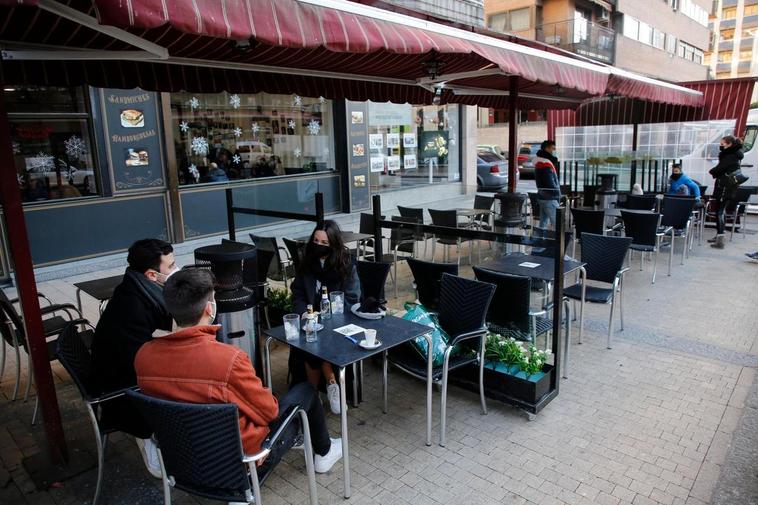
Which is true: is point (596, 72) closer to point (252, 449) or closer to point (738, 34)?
point (252, 449)

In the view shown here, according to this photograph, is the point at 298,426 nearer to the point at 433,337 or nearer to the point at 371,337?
the point at 371,337

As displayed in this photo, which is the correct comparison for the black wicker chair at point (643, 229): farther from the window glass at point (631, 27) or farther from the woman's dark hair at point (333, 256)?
the window glass at point (631, 27)

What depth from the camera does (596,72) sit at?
6441 mm

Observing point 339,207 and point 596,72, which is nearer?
point 596,72

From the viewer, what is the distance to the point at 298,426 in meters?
A: 2.75

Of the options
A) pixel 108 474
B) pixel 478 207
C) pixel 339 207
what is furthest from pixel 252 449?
pixel 339 207

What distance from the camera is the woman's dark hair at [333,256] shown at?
400 cm

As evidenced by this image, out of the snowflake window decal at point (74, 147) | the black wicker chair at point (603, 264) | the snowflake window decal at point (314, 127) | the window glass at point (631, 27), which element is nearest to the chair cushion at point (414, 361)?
the black wicker chair at point (603, 264)

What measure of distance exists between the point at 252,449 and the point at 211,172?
806 centimetres

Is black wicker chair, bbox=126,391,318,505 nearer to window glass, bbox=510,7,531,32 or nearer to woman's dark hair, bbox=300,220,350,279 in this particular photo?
woman's dark hair, bbox=300,220,350,279

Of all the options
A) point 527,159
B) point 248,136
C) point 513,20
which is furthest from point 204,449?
point 513,20

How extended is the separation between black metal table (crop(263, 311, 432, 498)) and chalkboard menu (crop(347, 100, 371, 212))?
27.3 feet

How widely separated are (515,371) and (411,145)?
10.6 meters

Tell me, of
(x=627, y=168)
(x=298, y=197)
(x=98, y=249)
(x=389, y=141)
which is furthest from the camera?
(x=389, y=141)
